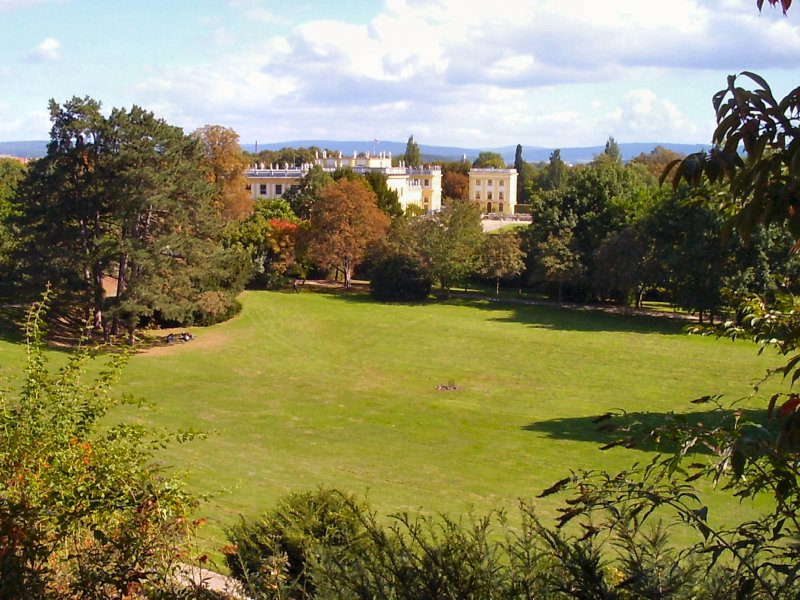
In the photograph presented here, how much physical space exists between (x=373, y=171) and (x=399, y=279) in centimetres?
2758

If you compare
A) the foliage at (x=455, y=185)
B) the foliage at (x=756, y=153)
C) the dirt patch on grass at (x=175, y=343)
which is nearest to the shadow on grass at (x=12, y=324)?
the dirt patch on grass at (x=175, y=343)

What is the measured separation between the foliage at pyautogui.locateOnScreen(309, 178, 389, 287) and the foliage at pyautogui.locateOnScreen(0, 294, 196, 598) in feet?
143

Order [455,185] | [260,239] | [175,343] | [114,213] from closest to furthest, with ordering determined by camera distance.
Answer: [114,213] < [175,343] < [260,239] < [455,185]

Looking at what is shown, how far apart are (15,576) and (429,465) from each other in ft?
46.3

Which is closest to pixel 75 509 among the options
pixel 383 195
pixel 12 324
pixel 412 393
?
pixel 412 393

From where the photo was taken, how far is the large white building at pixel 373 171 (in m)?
81.6

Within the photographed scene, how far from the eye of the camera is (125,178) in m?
32.4

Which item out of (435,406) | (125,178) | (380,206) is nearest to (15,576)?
(435,406)

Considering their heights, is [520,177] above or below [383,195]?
above

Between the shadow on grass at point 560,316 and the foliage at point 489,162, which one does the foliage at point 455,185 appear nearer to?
the foliage at point 489,162

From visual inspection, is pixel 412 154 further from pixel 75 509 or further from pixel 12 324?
pixel 75 509

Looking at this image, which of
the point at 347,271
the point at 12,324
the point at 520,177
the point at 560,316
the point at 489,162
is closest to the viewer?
the point at 12,324

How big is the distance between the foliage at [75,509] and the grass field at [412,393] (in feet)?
8.01

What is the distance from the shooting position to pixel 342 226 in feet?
169
